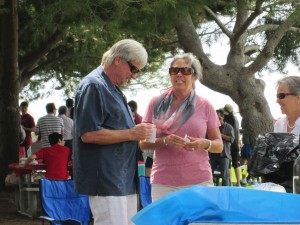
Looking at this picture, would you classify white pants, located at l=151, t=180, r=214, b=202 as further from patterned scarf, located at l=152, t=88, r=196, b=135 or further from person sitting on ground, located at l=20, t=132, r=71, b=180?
person sitting on ground, located at l=20, t=132, r=71, b=180

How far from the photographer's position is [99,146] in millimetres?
3941

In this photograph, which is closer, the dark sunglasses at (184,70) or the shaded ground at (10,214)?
the dark sunglasses at (184,70)

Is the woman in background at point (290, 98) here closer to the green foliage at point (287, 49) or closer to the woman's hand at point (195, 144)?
the woman's hand at point (195, 144)

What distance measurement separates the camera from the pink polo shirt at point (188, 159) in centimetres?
464

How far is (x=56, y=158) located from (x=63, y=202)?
3.00 metres

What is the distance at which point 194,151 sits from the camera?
465 cm

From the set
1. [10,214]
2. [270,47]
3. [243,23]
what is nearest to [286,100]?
[10,214]

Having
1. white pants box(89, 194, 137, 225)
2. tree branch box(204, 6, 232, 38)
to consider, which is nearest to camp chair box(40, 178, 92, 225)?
white pants box(89, 194, 137, 225)

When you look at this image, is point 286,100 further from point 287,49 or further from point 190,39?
point 287,49

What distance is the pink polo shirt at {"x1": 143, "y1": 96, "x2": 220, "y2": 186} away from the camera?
4.64 meters

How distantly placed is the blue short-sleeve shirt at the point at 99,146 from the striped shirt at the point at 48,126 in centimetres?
893

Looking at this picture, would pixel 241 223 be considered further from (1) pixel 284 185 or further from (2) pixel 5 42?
(2) pixel 5 42

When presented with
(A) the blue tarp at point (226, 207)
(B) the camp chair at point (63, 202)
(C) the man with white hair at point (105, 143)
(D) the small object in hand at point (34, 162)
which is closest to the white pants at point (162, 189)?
(C) the man with white hair at point (105, 143)

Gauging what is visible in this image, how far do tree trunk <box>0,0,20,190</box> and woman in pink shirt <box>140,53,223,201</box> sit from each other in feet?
30.0
